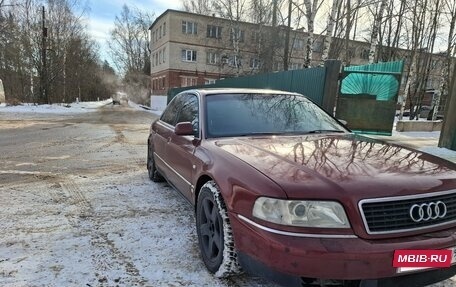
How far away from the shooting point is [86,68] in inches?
1905

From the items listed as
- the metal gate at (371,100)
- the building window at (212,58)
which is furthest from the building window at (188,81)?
the metal gate at (371,100)

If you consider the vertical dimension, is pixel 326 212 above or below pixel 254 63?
below

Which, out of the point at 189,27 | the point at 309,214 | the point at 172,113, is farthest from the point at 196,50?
the point at 309,214

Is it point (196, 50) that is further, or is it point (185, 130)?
point (196, 50)

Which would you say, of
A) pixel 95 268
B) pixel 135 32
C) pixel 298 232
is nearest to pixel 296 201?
pixel 298 232

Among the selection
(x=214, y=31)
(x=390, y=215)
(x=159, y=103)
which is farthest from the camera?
(x=214, y=31)

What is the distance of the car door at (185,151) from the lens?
3.58 meters

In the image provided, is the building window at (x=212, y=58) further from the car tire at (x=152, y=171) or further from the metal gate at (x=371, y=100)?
the car tire at (x=152, y=171)

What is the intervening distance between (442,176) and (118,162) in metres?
6.07

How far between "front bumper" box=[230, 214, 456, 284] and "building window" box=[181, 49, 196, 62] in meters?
40.7

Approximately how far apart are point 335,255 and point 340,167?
0.67 metres

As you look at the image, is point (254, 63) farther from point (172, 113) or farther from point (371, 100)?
point (172, 113)

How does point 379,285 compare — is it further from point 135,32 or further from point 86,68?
point 135,32

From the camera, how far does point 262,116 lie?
148 inches
